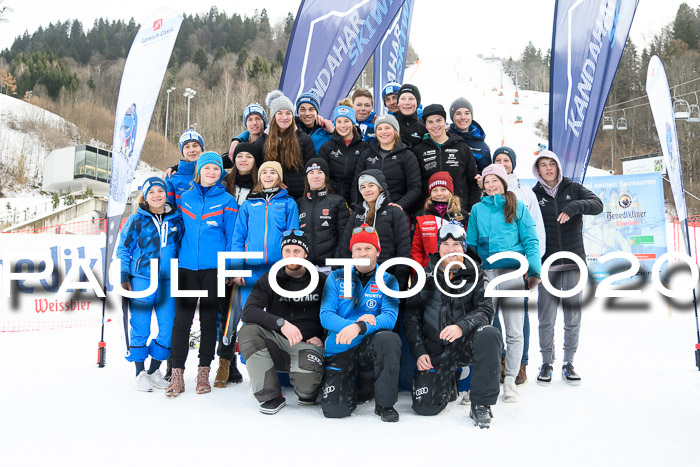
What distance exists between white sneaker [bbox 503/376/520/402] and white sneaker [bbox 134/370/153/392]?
2517 millimetres

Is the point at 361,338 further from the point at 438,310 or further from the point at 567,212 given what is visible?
the point at 567,212

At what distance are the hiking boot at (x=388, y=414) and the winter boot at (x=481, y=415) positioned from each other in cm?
45

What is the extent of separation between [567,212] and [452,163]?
97cm

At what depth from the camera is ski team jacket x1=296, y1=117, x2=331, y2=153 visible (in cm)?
477

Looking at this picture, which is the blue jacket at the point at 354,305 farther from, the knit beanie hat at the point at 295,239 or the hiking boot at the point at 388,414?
the hiking boot at the point at 388,414

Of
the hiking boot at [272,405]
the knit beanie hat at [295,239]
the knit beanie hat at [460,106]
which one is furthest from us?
the knit beanie hat at [460,106]

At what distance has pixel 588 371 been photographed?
14.7 ft

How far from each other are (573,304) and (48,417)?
372 centimetres

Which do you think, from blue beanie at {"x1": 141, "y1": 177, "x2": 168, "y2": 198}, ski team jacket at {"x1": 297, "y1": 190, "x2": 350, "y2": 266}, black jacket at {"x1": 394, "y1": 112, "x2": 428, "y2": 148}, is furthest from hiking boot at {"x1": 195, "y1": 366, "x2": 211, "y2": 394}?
black jacket at {"x1": 394, "y1": 112, "x2": 428, "y2": 148}

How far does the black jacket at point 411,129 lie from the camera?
453cm

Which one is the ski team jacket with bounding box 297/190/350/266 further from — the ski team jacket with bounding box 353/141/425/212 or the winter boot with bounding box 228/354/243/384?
the winter boot with bounding box 228/354/243/384

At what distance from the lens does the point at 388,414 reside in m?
3.14

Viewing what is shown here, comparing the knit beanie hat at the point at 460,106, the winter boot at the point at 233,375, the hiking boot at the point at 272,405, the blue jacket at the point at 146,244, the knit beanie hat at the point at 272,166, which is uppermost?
the knit beanie hat at the point at 460,106

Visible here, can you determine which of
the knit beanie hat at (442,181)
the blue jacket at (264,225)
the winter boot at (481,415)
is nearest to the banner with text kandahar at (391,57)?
the knit beanie hat at (442,181)
